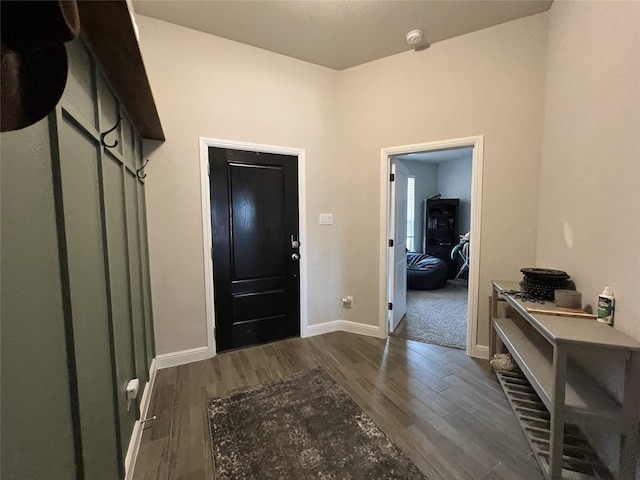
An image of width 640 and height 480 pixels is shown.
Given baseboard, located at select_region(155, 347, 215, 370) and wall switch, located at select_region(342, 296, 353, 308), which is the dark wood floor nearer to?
baseboard, located at select_region(155, 347, 215, 370)

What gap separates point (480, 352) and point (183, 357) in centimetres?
273

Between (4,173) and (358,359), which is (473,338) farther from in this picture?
(4,173)

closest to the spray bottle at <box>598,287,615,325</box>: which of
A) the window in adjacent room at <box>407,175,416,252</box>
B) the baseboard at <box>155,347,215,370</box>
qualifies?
the baseboard at <box>155,347,215,370</box>

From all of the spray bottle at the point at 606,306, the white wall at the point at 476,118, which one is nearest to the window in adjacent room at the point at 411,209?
the white wall at the point at 476,118

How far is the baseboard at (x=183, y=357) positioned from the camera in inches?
97.9

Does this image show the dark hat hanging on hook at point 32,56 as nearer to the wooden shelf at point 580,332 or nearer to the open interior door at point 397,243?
the wooden shelf at point 580,332

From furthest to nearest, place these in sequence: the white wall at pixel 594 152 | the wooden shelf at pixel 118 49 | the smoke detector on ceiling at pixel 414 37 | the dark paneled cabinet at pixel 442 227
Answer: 1. the dark paneled cabinet at pixel 442 227
2. the smoke detector on ceiling at pixel 414 37
3. the white wall at pixel 594 152
4. the wooden shelf at pixel 118 49

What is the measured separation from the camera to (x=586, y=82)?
68.6 inches

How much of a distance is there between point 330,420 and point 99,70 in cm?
221

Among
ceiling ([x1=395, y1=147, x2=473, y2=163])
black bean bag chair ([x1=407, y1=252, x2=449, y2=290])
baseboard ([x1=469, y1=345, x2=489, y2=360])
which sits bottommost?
baseboard ([x1=469, y1=345, x2=489, y2=360])

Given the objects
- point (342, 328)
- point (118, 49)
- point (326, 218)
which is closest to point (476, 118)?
point (326, 218)

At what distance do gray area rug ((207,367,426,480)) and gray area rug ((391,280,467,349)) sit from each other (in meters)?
1.38

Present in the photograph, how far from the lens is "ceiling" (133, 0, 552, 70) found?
218 cm

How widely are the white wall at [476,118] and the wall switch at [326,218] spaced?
0.98 feet
